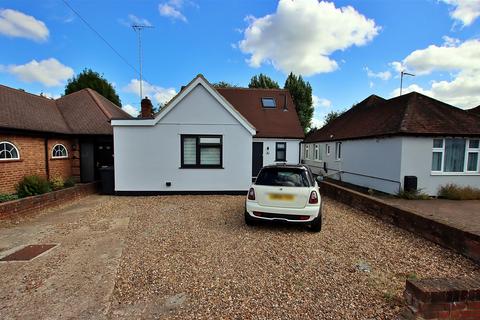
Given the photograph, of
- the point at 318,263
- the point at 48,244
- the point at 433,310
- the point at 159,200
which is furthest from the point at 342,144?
the point at 48,244

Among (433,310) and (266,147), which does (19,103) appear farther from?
(433,310)

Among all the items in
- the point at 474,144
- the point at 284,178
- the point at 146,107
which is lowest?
the point at 284,178

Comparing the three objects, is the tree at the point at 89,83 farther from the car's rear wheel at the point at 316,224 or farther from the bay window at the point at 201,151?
the car's rear wheel at the point at 316,224

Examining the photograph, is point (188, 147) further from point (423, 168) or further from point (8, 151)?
point (423, 168)

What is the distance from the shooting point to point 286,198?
541 centimetres

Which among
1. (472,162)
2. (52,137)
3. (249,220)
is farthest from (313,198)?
(52,137)

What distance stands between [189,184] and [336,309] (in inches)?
318

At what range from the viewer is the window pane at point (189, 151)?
10.2 metres

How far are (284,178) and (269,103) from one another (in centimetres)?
1327

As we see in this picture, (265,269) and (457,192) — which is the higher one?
(457,192)

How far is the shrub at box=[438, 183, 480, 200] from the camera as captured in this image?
989cm

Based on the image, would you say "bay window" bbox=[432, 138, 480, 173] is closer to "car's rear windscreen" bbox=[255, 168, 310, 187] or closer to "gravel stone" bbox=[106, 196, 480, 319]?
"gravel stone" bbox=[106, 196, 480, 319]

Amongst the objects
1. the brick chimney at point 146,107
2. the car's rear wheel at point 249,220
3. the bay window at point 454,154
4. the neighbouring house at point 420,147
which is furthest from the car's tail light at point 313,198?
the brick chimney at point 146,107

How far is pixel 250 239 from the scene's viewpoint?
5.19 metres
